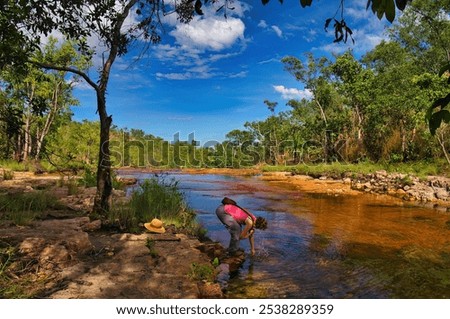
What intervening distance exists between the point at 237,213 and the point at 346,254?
2676 mm

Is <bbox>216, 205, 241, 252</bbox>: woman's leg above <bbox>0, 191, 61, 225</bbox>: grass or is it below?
below

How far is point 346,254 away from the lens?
7828mm

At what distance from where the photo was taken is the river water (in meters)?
5.64

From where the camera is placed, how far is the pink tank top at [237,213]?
7.60 meters

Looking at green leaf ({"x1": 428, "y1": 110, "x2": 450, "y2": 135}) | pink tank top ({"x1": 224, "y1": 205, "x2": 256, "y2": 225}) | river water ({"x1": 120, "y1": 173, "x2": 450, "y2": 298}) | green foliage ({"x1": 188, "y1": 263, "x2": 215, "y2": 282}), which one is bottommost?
river water ({"x1": 120, "y1": 173, "x2": 450, "y2": 298})

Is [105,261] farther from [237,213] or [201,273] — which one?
[237,213]

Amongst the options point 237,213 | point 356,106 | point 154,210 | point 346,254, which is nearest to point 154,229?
point 154,210

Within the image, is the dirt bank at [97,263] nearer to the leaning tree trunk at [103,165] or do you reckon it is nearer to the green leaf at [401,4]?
the leaning tree trunk at [103,165]

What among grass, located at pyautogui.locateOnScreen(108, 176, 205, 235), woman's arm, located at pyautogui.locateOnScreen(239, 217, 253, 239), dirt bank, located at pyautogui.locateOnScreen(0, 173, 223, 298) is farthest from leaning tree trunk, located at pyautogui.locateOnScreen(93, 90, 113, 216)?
woman's arm, located at pyautogui.locateOnScreen(239, 217, 253, 239)

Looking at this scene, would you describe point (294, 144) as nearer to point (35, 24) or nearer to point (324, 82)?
point (324, 82)

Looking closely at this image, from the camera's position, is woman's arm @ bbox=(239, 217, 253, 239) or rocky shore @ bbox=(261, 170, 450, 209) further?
rocky shore @ bbox=(261, 170, 450, 209)

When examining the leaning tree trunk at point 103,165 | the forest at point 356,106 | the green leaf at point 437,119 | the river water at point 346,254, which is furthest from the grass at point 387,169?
the green leaf at point 437,119

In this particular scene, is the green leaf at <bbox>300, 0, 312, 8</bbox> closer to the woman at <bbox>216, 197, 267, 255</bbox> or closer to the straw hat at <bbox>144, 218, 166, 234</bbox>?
the woman at <bbox>216, 197, 267, 255</bbox>

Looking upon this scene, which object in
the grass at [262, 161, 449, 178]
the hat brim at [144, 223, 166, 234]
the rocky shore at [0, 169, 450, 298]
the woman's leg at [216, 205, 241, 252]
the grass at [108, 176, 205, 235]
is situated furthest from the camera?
the grass at [262, 161, 449, 178]
